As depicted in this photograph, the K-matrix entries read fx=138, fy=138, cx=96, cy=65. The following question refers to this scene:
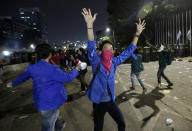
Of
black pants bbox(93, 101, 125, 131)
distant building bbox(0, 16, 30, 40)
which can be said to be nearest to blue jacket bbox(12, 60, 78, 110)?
black pants bbox(93, 101, 125, 131)

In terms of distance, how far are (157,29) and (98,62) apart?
41.5m


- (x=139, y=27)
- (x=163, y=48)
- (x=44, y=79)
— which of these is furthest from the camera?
(x=163, y=48)

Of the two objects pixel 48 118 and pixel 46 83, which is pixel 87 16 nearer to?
pixel 46 83

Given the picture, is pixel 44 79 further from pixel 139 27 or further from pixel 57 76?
pixel 139 27

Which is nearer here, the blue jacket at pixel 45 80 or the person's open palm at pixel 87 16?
the blue jacket at pixel 45 80

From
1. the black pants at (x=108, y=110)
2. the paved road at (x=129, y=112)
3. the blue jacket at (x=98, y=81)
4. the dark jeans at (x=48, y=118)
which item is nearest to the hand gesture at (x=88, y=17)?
the blue jacket at (x=98, y=81)

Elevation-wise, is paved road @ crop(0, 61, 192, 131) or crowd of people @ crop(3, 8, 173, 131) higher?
crowd of people @ crop(3, 8, 173, 131)

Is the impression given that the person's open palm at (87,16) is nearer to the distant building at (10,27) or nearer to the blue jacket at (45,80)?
the blue jacket at (45,80)

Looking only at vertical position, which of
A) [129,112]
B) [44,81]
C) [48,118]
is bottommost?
[129,112]

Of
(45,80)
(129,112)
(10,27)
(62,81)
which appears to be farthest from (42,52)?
(10,27)

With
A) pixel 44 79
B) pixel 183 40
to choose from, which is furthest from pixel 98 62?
pixel 183 40

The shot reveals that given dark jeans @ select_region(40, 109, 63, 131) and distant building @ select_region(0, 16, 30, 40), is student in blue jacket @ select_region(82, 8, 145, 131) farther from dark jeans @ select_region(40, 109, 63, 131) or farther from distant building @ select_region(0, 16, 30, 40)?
distant building @ select_region(0, 16, 30, 40)

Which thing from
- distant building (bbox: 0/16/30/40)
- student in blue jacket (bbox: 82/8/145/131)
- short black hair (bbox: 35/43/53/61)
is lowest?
student in blue jacket (bbox: 82/8/145/131)

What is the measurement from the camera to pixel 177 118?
11.4 feet
